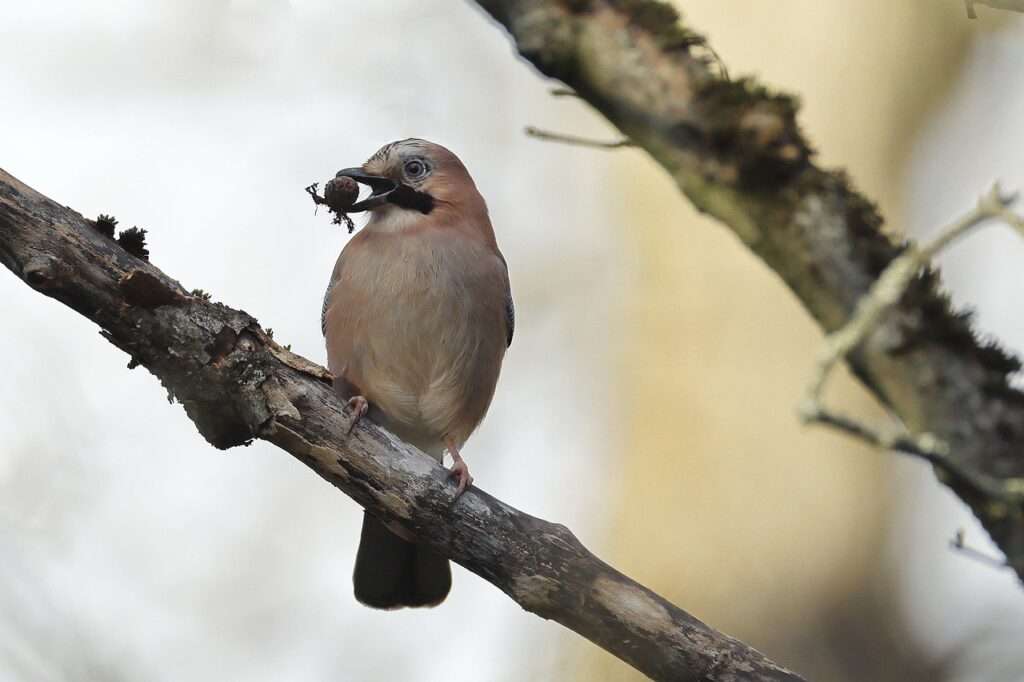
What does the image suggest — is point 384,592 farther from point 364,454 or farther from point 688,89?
point 688,89

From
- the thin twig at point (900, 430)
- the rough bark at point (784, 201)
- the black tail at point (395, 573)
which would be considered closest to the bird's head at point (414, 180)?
the black tail at point (395, 573)

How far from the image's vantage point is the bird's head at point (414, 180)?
21.4ft

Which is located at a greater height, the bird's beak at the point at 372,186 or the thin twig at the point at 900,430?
the bird's beak at the point at 372,186

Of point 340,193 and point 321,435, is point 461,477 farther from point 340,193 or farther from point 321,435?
point 340,193

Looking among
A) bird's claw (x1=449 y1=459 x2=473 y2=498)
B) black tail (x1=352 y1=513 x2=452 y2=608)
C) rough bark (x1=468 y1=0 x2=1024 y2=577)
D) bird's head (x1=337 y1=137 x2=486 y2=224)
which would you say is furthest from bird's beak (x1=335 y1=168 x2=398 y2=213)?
rough bark (x1=468 y1=0 x2=1024 y2=577)

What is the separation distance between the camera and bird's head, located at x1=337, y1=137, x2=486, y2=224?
21.4ft

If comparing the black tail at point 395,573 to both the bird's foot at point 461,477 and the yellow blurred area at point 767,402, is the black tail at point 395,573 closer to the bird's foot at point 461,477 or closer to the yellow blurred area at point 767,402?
the bird's foot at point 461,477

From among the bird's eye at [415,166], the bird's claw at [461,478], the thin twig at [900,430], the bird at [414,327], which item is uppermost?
the bird's eye at [415,166]

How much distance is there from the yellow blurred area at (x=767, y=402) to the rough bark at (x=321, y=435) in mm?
3796

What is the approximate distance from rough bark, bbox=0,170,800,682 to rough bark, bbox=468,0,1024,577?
212 cm

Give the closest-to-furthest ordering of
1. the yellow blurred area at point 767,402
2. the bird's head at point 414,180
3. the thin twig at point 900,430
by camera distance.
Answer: the thin twig at point 900,430 → the bird's head at point 414,180 → the yellow blurred area at point 767,402

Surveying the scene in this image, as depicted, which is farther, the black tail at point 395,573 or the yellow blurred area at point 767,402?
the yellow blurred area at point 767,402

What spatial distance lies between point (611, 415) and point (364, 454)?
5068mm

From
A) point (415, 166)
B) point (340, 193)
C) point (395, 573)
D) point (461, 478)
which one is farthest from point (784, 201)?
point (415, 166)
